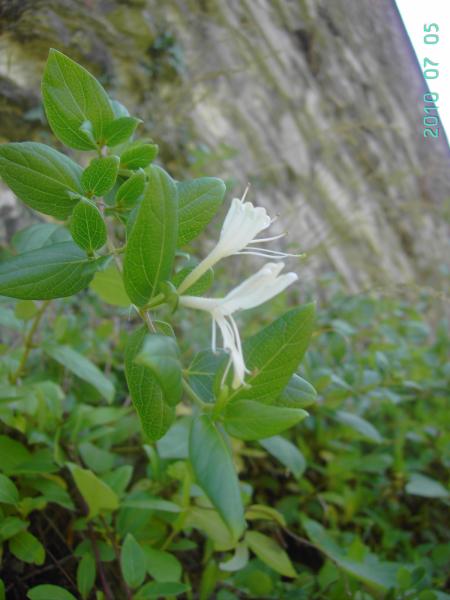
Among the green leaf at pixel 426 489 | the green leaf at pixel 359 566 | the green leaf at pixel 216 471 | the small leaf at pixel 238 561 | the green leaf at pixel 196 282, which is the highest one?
the green leaf at pixel 196 282

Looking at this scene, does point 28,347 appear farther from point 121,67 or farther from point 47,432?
point 121,67

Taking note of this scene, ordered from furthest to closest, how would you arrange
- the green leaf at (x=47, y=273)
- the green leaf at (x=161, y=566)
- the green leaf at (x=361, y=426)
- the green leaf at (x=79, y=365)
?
the green leaf at (x=361, y=426) < the green leaf at (x=79, y=365) < the green leaf at (x=161, y=566) < the green leaf at (x=47, y=273)

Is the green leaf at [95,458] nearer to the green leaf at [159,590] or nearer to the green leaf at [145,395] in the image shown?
the green leaf at [159,590]

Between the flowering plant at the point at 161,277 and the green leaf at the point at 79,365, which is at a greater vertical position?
the flowering plant at the point at 161,277

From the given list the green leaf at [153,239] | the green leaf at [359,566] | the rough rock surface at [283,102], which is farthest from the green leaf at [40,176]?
→ the rough rock surface at [283,102]

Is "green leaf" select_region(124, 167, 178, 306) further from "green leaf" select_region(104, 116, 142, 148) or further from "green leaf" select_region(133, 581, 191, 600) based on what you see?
"green leaf" select_region(133, 581, 191, 600)

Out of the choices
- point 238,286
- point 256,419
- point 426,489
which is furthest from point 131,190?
point 426,489
